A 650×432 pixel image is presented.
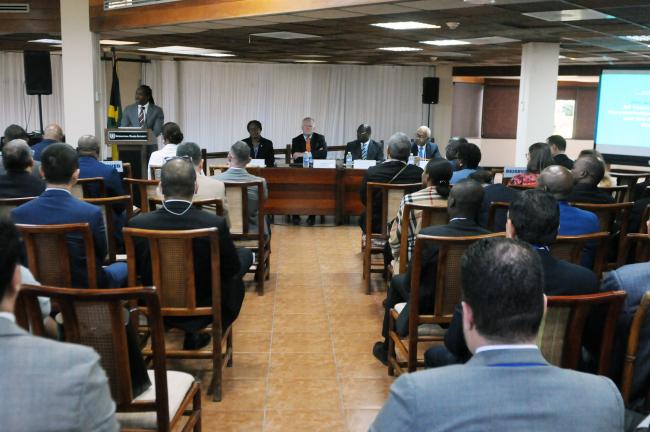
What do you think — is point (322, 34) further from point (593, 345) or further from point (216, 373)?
point (593, 345)

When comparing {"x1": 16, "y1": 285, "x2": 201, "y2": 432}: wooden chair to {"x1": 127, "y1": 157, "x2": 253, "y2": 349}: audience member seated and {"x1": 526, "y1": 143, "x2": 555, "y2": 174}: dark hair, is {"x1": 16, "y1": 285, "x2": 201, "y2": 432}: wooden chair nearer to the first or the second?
{"x1": 127, "y1": 157, "x2": 253, "y2": 349}: audience member seated

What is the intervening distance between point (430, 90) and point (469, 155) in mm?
8094

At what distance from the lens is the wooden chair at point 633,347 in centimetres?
204

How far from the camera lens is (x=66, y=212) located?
3.20m

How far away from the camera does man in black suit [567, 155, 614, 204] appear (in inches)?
175

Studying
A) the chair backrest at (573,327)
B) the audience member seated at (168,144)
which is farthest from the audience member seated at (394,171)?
the chair backrest at (573,327)

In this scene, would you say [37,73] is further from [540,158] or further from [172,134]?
[540,158]

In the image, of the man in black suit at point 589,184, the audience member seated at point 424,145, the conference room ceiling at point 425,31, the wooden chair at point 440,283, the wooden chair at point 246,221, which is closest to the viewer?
the wooden chair at point 440,283

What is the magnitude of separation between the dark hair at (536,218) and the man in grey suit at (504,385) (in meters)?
1.08

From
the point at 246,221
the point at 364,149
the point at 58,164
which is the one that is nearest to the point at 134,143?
the point at 246,221

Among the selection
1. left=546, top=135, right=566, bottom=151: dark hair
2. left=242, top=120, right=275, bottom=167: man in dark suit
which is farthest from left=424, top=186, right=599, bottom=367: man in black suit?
left=242, top=120, right=275, bottom=167: man in dark suit

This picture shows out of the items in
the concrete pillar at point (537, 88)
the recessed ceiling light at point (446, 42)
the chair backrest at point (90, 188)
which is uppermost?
the recessed ceiling light at point (446, 42)

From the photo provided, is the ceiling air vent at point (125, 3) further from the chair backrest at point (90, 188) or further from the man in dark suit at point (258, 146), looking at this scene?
the chair backrest at point (90, 188)

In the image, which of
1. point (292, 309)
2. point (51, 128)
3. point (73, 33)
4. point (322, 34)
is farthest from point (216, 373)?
point (73, 33)
